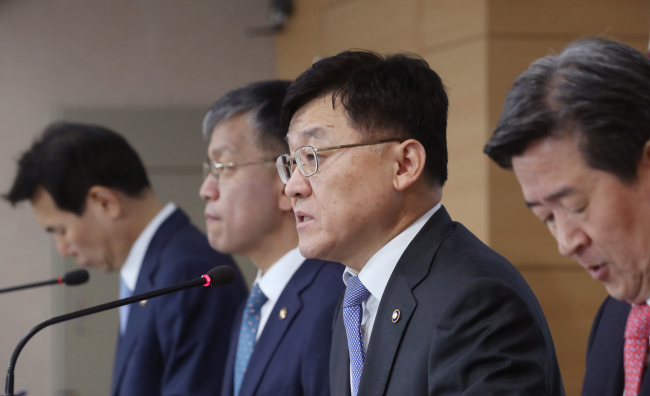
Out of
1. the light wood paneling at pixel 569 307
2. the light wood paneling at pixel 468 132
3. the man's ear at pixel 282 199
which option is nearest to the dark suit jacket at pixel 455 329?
the man's ear at pixel 282 199

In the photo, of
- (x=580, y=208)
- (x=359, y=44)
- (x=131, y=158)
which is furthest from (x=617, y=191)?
(x=359, y=44)

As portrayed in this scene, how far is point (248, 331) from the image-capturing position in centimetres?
208

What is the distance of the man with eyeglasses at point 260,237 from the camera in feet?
6.29

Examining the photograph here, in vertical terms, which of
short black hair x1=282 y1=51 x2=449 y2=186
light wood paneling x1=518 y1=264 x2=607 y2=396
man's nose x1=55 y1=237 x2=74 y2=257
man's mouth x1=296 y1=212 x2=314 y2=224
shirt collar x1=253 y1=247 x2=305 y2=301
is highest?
short black hair x1=282 y1=51 x2=449 y2=186

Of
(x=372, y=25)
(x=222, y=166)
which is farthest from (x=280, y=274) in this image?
(x=372, y=25)

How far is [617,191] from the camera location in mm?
1074

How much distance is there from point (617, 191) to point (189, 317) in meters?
1.57

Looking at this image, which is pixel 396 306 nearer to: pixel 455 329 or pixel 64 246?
pixel 455 329

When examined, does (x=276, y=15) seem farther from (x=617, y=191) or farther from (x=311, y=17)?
(x=617, y=191)

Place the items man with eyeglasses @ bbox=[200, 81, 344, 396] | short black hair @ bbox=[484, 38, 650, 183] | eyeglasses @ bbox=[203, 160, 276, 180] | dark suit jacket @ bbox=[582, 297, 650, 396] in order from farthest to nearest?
1. eyeglasses @ bbox=[203, 160, 276, 180]
2. man with eyeglasses @ bbox=[200, 81, 344, 396]
3. dark suit jacket @ bbox=[582, 297, 650, 396]
4. short black hair @ bbox=[484, 38, 650, 183]

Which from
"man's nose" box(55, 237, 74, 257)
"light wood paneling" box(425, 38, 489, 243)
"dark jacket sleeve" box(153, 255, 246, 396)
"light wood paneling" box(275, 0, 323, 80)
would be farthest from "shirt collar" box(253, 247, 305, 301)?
"light wood paneling" box(275, 0, 323, 80)

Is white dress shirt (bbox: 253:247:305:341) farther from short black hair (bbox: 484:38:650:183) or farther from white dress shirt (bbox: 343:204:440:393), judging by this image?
short black hair (bbox: 484:38:650:183)

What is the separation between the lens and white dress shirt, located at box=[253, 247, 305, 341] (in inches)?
81.0

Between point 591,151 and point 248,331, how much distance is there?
4.24ft
